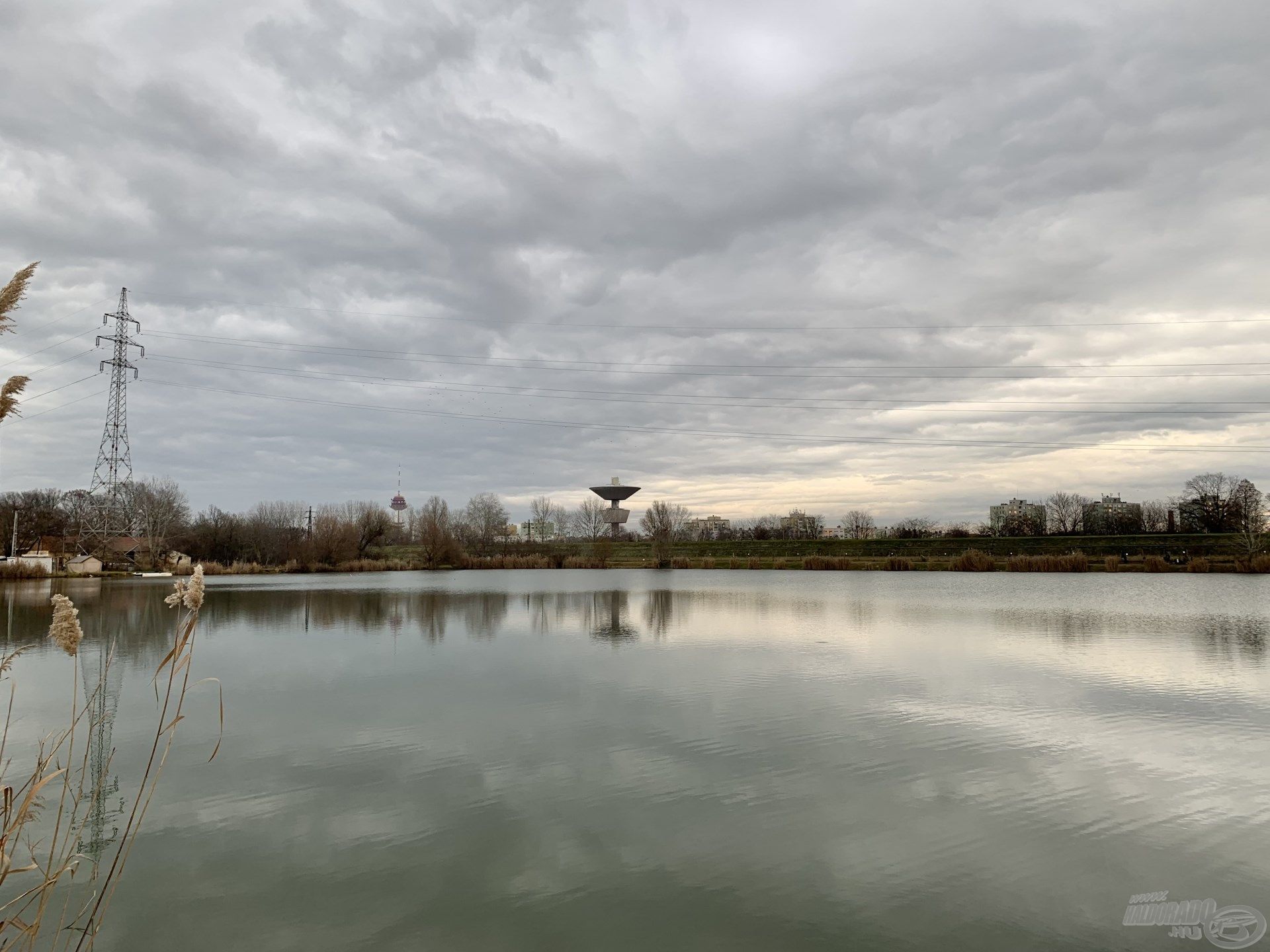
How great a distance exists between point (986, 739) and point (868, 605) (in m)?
15.4

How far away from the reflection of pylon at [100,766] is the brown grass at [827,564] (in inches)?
1733

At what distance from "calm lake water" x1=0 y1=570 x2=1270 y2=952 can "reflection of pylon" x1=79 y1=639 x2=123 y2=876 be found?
0.33ft

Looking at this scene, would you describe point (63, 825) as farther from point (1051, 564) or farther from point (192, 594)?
point (1051, 564)

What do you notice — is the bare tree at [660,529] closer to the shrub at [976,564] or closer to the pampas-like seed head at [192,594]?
the shrub at [976,564]

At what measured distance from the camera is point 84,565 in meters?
43.2

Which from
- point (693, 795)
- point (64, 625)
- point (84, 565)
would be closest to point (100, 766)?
point (693, 795)

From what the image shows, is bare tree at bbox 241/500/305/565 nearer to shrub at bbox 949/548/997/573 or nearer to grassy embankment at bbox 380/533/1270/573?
grassy embankment at bbox 380/533/1270/573

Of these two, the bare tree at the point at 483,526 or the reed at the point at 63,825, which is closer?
the reed at the point at 63,825

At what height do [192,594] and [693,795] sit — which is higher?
[192,594]

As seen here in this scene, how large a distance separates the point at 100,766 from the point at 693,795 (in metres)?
5.24

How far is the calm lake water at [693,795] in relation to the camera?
4266mm

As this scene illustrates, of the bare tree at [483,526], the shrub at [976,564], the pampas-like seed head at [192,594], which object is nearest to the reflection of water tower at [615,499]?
the bare tree at [483,526]

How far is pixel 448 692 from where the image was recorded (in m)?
10.2

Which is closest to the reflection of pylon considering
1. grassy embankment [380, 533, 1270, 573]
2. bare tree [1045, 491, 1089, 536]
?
grassy embankment [380, 533, 1270, 573]
